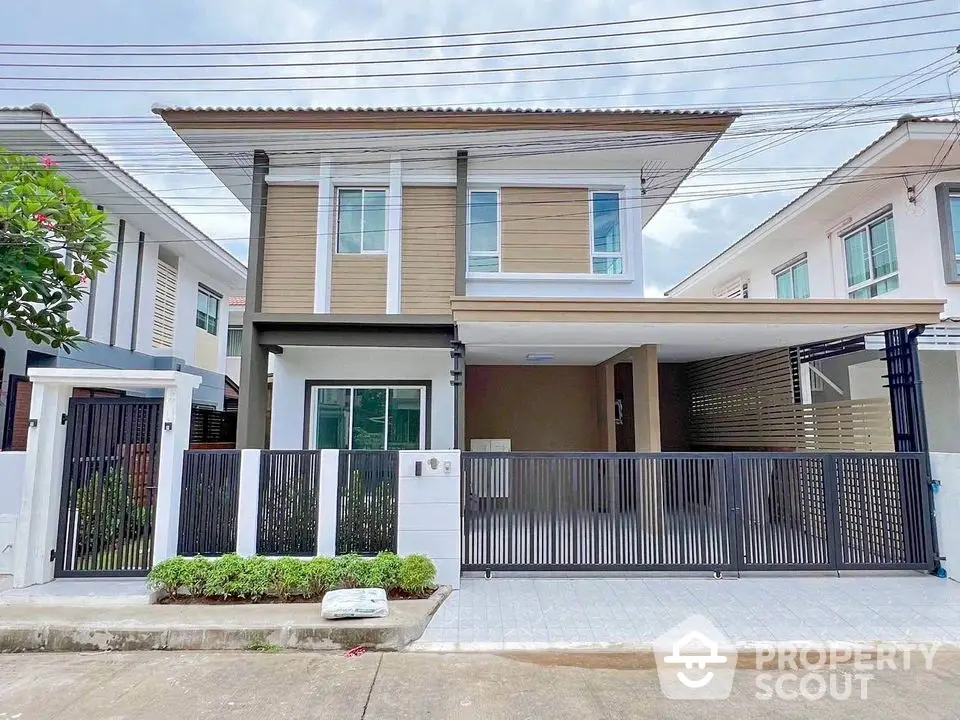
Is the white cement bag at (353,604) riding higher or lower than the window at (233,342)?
lower

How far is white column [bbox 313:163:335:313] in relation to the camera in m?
8.12

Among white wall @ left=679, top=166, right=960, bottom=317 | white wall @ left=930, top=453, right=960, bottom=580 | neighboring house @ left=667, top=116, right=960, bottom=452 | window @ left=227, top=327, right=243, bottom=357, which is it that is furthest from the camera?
window @ left=227, top=327, right=243, bottom=357

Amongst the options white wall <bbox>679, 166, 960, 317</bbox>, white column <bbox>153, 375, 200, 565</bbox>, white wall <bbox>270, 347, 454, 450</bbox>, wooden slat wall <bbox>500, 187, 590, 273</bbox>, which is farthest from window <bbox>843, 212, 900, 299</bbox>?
white column <bbox>153, 375, 200, 565</bbox>

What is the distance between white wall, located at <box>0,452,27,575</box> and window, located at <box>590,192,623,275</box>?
749cm

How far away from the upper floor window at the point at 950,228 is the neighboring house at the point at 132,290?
12895mm

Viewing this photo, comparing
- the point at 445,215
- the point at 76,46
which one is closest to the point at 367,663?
the point at 445,215

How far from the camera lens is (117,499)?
5.54 metres

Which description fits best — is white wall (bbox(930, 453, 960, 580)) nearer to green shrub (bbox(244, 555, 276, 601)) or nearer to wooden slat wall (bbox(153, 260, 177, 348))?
green shrub (bbox(244, 555, 276, 601))

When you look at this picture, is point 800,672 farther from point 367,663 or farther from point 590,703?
point 367,663

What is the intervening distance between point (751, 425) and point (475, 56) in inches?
298

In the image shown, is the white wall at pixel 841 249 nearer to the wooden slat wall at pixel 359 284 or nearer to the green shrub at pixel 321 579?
the wooden slat wall at pixel 359 284

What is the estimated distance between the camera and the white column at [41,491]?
17.3ft

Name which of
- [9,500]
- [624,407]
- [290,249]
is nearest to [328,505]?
[9,500]

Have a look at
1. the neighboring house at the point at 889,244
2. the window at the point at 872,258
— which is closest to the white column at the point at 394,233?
the neighboring house at the point at 889,244
